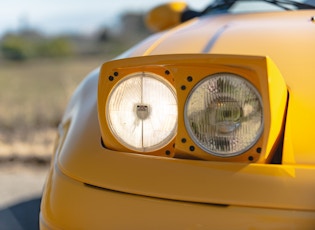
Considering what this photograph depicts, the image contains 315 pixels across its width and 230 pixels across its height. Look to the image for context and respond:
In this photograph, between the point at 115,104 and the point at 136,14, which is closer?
the point at 115,104

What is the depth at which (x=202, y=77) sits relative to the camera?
1.52m

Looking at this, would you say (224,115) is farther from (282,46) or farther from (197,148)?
(282,46)

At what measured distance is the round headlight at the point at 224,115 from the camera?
4.89 feet

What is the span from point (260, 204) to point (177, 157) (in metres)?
0.28

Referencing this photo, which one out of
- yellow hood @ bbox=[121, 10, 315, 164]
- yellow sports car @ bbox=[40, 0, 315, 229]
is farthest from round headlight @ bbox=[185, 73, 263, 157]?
yellow hood @ bbox=[121, 10, 315, 164]

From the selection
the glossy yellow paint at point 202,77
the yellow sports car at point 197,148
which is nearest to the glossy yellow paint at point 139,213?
the yellow sports car at point 197,148

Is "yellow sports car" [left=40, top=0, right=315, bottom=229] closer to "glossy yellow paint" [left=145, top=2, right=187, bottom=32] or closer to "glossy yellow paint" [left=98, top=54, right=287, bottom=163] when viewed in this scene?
"glossy yellow paint" [left=98, top=54, right=287, bottom=163]

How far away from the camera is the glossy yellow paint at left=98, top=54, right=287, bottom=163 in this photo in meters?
1.45

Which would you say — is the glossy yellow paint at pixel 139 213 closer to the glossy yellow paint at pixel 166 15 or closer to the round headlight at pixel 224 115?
the round headlight at pixel 224 115

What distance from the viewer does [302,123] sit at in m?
1.50

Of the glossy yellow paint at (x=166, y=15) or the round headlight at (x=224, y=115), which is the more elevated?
the glossy yellow paint at (x=166, y=15)

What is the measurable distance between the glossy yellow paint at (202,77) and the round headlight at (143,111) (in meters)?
0.02

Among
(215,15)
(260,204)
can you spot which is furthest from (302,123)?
(215,15)

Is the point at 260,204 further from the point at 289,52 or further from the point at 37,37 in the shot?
the point at 37,37
